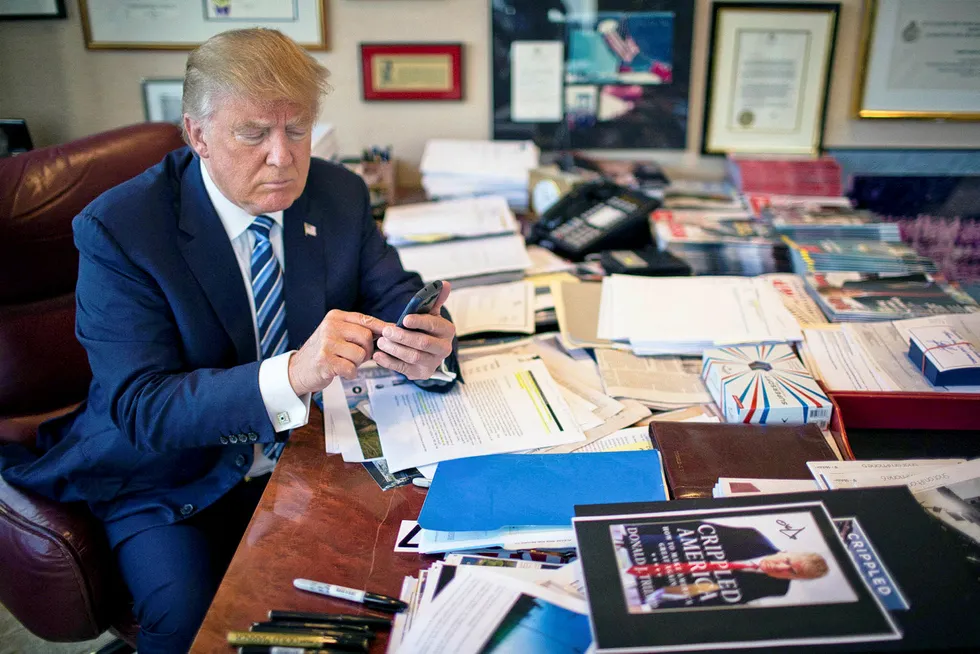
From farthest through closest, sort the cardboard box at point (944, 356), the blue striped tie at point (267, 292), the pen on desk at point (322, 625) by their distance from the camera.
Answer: the blue striped tie at point (267, 292) → the cardboard box at point (944, 356) → the pen on desk at point (322, 625)

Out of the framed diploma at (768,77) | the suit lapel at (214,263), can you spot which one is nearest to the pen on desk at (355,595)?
the suit lapel at (214,263)

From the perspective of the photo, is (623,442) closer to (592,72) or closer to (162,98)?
(592,72)

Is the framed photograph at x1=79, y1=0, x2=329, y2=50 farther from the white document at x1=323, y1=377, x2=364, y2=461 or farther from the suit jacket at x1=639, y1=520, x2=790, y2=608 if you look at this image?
the suit jacket at x1=639, y1=520, x2=790, y2=608

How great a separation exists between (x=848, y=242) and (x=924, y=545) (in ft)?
3.77

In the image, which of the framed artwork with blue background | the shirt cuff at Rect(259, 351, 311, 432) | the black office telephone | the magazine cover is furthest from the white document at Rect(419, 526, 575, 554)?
the framed artwork with blue background

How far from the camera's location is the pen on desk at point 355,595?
0.91 metres

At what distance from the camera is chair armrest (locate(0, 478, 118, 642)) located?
1220mm

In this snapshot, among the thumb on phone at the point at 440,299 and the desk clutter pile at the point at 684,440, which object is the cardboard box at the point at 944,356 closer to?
the desk clutter pile at the point at 684,440

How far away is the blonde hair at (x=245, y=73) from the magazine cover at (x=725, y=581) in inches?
32.4

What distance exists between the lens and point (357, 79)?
232 centimetres

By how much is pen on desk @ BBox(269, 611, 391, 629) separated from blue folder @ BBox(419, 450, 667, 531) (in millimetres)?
155

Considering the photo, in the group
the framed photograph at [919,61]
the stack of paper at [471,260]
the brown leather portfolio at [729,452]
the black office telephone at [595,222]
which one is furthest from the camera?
the framed photograph at [919,61]

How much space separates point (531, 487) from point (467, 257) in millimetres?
883

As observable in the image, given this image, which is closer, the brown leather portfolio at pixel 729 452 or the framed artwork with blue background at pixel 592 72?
the brown leather portfolio at pixel 729 452
